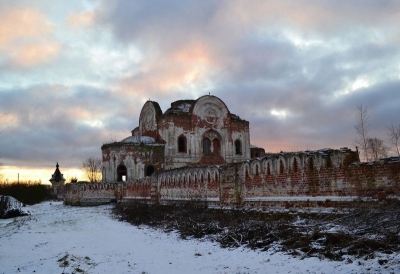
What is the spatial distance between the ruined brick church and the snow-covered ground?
62.3 ft

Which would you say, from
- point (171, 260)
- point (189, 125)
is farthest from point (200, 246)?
point (189, 125)

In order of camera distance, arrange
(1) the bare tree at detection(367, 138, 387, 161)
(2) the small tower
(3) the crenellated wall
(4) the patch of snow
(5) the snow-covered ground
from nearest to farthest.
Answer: (5) the snow-covered ground, (3) the crenellated wall, (4) the patch of snow, (1) the bare tree at detection(367, 138, 387, 161), (2) the small tower

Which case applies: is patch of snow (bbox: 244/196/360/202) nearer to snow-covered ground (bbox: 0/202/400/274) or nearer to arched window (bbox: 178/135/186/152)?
snow-covered ground (bbox: 0/202/400/274)

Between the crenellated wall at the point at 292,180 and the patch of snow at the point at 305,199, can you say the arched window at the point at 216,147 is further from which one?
the patch of snow at the point at 305,199

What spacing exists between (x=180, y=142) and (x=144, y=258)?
24.4 meters

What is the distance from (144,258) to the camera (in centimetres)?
836

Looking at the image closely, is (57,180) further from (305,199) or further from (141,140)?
(305,199)

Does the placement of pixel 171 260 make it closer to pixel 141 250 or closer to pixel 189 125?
pixel 141 250

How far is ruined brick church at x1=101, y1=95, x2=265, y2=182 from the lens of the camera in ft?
103

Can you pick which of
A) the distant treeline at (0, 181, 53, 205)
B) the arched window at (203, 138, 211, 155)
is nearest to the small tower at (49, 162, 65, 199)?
the distant treeline at (0, 181, 53, 205)

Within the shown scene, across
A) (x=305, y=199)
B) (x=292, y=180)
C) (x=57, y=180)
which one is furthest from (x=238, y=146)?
(x=57, y=180)

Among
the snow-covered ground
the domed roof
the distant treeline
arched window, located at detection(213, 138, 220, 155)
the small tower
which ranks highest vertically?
the domed roof

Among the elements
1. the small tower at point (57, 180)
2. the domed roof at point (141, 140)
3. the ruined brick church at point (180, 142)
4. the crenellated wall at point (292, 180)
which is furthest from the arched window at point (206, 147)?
the small tower at point (57, 180)

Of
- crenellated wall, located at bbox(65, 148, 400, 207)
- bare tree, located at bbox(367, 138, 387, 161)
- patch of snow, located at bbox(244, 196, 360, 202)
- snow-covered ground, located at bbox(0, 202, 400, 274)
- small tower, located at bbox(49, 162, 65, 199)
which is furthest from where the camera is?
small tower, located at bbox(49, 162, 65, 199)
